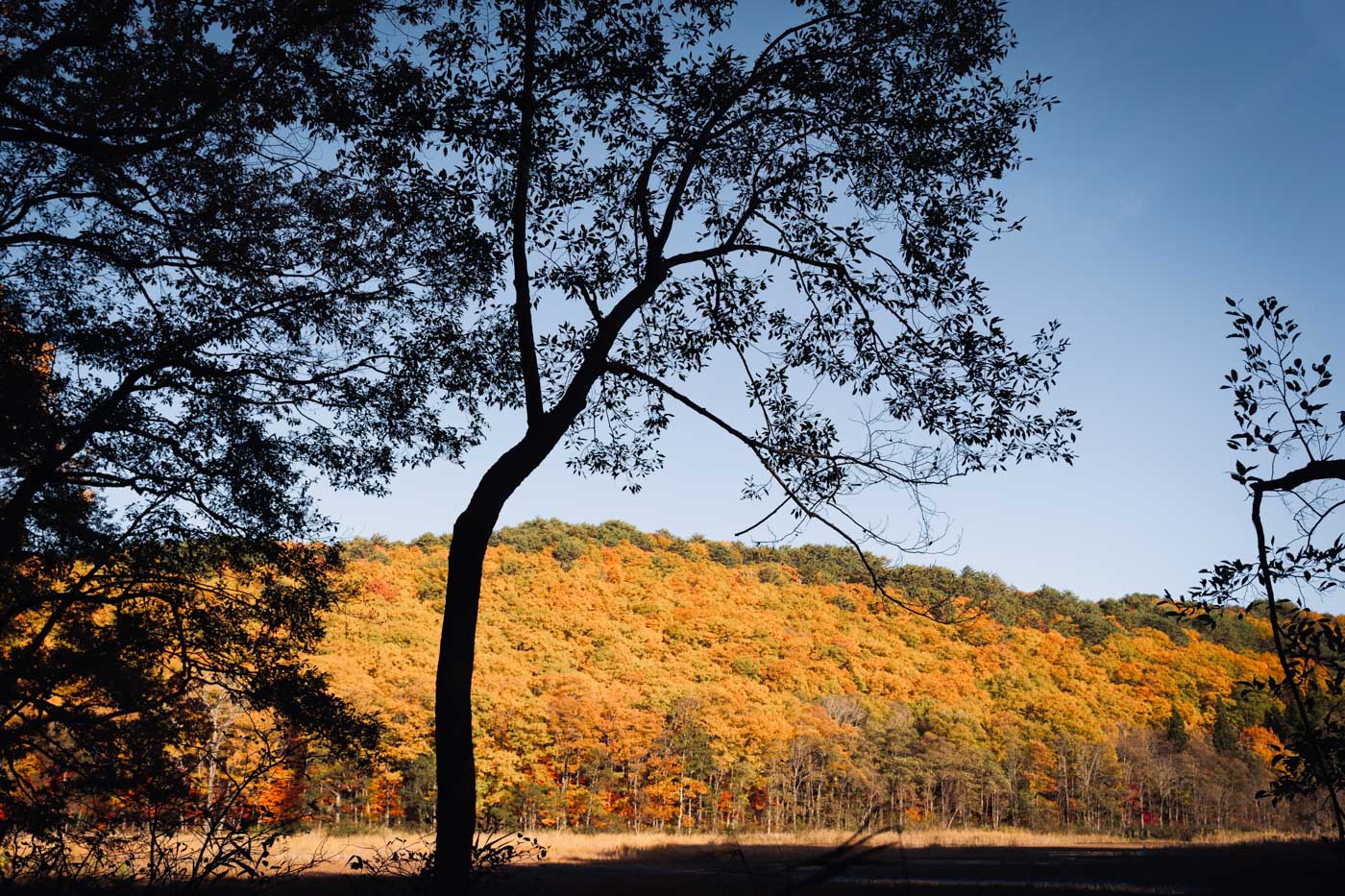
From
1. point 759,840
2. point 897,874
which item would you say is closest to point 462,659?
point 897,874

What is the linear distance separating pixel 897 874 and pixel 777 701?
6182 centimetres

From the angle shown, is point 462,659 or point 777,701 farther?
point 777,701

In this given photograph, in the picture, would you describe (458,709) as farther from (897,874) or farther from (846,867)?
(846,867)

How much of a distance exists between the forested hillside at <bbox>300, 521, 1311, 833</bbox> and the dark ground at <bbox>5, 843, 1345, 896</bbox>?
54.9 ft

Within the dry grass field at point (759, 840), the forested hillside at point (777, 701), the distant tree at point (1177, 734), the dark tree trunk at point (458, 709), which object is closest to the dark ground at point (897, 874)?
the dark tree trunk at point (458, 709)

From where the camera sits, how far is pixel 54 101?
27.2 ft

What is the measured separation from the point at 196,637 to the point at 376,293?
4641 millimetres

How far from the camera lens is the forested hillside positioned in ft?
168

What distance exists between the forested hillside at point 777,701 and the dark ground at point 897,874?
1674 cm

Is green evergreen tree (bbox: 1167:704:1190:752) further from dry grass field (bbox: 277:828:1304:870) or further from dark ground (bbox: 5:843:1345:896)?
dark ground (bbox: 5:843:1345:896)

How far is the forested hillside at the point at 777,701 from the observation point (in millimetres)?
51094

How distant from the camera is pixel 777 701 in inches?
2442

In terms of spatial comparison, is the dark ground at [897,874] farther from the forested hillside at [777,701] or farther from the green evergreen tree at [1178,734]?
the green evergreen tree at [1178,734]

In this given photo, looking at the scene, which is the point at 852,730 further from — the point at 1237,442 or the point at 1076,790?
the point at 1237,442
